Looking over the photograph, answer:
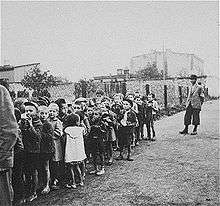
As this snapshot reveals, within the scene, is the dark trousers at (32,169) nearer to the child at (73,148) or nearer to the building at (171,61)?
the child at (73,148)

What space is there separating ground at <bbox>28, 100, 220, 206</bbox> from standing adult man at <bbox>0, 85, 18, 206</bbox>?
206 centimetres

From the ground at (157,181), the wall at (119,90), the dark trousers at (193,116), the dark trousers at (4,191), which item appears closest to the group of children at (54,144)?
the ground at (157,181)

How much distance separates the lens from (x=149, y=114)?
9.97 metres

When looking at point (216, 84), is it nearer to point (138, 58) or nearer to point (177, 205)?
point (138, 58)

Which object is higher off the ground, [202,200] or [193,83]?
[193,83]

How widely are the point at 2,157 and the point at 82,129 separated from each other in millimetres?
3095

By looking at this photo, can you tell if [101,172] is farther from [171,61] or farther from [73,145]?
[171,61]

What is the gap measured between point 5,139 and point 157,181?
3.60 m

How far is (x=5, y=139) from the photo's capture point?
2879mm

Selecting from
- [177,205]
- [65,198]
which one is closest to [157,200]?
[177,205]

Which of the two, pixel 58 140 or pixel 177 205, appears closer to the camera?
pixel 177 205

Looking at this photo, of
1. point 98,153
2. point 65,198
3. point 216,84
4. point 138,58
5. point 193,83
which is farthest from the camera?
point 138,58

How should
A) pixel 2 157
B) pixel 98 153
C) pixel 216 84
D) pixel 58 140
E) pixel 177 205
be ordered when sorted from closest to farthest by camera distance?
pixel 2 157 < pixel 177 205 < pixel 58 140 < pixel 98 153 < pixel 216 84

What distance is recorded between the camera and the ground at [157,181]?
4.99m
